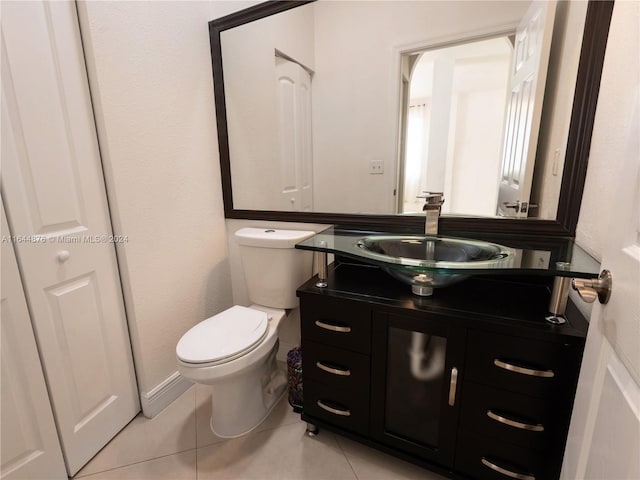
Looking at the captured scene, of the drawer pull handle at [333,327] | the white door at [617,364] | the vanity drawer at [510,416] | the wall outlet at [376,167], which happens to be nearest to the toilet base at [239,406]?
the drawer pull handle at [333,327]

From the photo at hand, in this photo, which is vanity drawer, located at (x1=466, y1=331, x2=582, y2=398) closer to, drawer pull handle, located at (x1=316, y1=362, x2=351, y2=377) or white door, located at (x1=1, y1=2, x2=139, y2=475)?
drawer pull handle, located at (x1=316, y1=362, x2=351, y2=377)

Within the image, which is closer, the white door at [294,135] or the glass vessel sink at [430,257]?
the glass vessel sink at [430,257]

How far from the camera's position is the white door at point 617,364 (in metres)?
0.49

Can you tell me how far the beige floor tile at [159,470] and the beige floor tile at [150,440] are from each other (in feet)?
0.08

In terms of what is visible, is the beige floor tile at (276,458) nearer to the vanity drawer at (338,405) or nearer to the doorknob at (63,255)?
the vanity drawer at (338,405)

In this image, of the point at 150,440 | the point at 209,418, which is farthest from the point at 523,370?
the point at 150,440

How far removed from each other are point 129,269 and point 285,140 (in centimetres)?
96

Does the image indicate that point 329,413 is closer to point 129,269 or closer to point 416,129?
point 129,269

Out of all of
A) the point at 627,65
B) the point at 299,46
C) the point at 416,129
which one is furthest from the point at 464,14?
the point at 299,46

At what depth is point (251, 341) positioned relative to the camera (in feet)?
4.24

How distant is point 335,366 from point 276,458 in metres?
0.48

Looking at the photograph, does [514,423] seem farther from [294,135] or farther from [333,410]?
[294,135]

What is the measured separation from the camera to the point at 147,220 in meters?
1.40

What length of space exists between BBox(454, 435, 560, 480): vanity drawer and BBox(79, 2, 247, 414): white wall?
1359 mm
